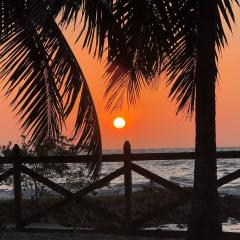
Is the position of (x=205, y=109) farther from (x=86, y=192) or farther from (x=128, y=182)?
(x=86, y=192)

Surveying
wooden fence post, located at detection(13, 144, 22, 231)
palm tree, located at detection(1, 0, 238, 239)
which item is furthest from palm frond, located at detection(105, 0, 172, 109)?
wooden fence post, located at detection(13, 144, 22, 231)

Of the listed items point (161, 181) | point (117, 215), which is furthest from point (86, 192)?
point (161, 181)

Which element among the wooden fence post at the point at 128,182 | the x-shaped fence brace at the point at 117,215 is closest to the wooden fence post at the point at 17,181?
the x-shaped fence brace at the point at 117,215

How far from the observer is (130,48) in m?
8.54

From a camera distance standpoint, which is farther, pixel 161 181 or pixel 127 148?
pixel 127 148

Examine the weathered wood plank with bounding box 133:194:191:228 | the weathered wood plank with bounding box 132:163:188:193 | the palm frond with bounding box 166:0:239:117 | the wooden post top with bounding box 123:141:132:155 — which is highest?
the palm frond with bounding box 166:0:239:117

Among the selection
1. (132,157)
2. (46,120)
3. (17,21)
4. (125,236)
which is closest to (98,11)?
(17,21)

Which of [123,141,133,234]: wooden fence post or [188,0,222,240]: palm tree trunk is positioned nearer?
[188,0,222,240]: palm tree trunk

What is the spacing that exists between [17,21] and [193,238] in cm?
403

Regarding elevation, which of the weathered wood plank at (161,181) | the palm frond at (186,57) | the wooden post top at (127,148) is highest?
the palm frond at (186,57)

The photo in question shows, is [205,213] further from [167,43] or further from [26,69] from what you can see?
[26,69]

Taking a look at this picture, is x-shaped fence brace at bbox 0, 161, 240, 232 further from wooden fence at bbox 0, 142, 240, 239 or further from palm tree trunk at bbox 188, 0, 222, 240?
palm tree trunk at bbox 188, 0, 222, 240

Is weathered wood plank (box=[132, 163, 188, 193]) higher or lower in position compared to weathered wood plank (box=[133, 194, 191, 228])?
higher

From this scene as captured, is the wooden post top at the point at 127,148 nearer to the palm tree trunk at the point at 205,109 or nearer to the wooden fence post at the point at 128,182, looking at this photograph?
the wooden fence post at the point at 128,182
